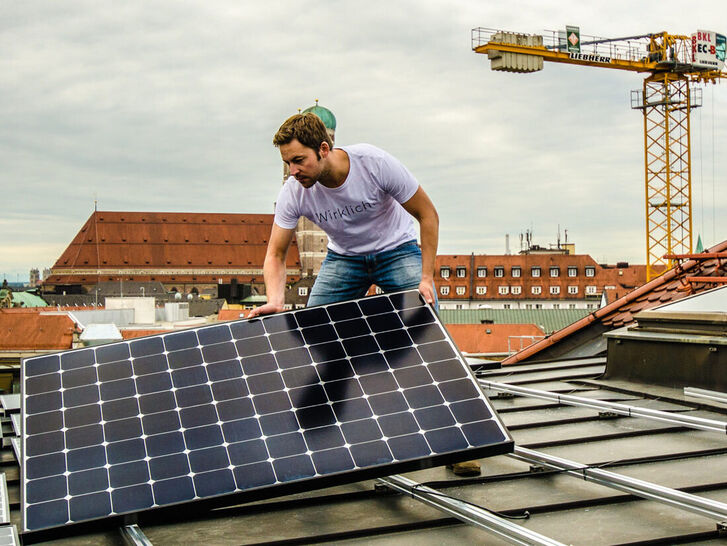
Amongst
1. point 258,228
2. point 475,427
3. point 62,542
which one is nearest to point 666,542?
point 475,427

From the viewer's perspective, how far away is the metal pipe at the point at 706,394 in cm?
664

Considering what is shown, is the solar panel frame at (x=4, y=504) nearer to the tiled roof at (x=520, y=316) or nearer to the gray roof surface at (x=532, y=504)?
the gray roof surface at (x=532, y=504)

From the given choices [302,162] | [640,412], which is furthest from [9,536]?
[640,412]

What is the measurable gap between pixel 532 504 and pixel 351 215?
2.65m

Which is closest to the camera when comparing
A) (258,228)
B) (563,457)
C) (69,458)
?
(69,458)

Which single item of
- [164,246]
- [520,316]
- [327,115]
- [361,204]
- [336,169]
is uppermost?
[327,115]

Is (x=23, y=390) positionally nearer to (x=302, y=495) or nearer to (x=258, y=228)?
(x=302, y=495)

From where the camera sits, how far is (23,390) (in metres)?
4.86

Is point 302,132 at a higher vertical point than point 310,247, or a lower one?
lower

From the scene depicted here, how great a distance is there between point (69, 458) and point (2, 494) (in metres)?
0.48

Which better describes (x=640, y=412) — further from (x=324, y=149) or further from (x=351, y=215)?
(x=324, y=149)

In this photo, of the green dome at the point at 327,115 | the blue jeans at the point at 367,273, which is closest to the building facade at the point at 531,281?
the green dome at the point at 327,115

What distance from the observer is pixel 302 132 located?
5.38 meters

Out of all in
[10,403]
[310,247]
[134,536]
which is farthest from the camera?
[310,247]
